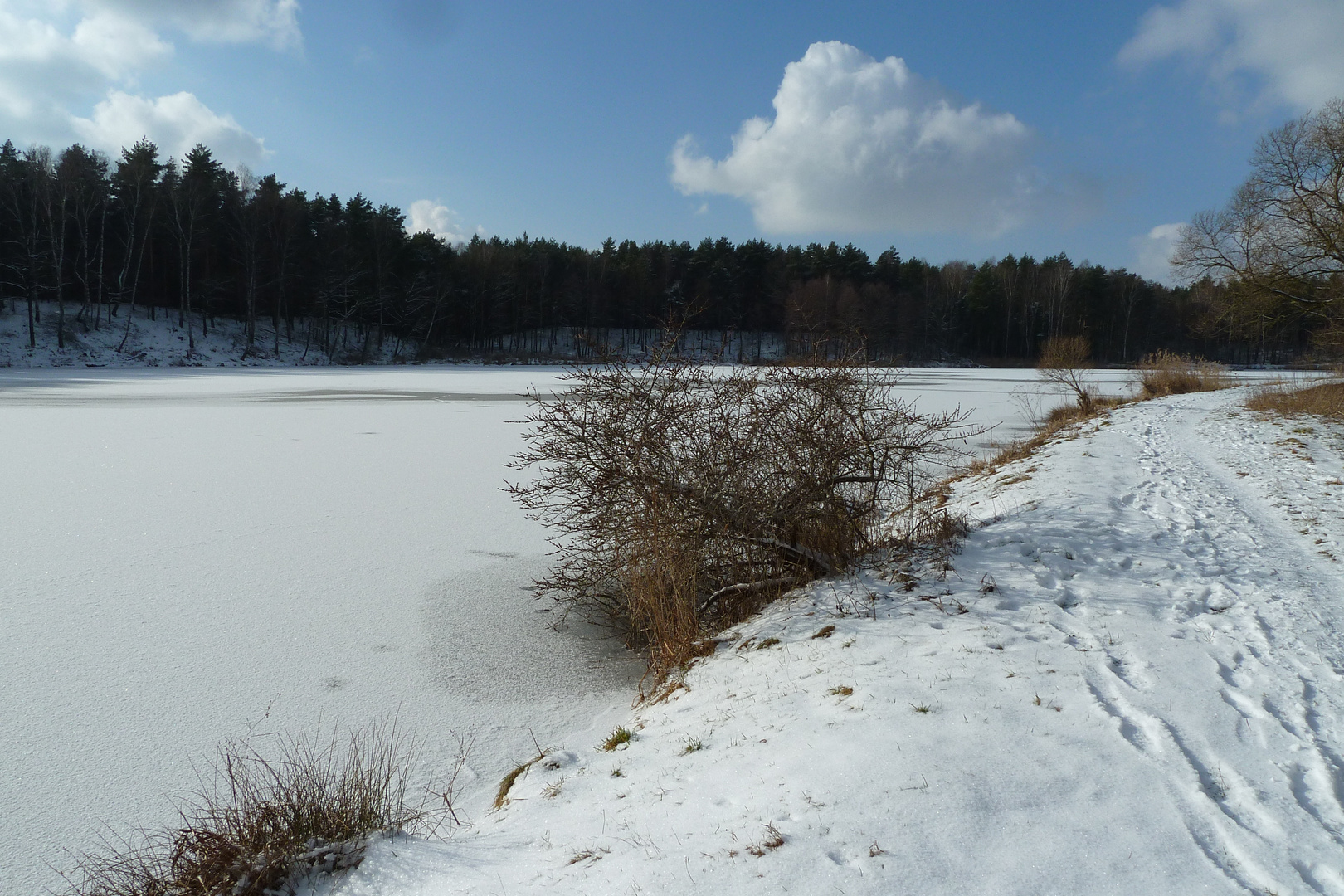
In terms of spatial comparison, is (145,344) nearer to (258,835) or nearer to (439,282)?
(439,282)

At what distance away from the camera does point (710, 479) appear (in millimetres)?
5922

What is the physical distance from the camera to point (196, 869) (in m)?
3.07

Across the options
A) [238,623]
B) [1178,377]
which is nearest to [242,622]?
[238,623]

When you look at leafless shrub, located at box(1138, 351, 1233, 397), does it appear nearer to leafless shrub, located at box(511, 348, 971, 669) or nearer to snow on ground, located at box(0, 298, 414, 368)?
leafless shrub, located at box(511, 348, 971, 669)

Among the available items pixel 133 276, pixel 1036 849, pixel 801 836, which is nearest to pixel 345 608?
pixel 801 836

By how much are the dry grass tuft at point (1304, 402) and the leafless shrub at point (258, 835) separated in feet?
61.7

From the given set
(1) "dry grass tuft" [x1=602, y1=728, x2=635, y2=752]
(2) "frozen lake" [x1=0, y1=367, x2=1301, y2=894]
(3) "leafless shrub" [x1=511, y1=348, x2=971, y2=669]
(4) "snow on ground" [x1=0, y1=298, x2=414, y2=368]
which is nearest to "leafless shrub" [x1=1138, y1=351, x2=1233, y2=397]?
(3) "leafless shrub" [x1=511, y1=348, x2=971, y2=669]

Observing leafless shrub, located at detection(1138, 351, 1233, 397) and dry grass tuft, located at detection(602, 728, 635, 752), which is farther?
leafless shrub, located at detection(1138, 351, 1233, 397)

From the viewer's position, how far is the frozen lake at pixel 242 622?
13.5 feet

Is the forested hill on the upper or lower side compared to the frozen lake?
upper

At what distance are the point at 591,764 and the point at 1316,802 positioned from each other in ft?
9.97

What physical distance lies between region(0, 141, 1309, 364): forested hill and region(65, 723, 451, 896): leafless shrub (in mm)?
26800

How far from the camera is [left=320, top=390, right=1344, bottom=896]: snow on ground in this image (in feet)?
8.70

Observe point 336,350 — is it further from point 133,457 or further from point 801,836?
point 801,836
